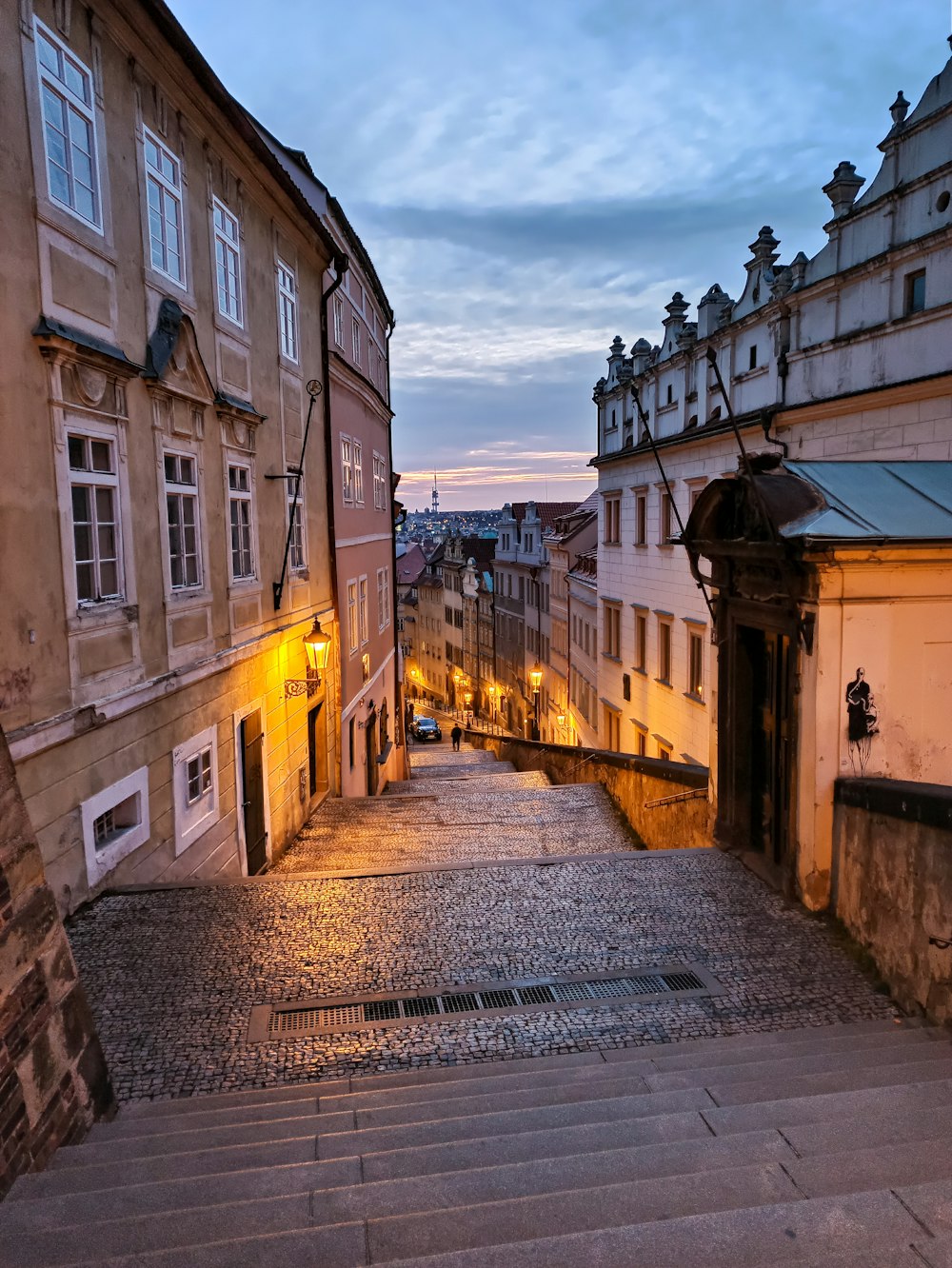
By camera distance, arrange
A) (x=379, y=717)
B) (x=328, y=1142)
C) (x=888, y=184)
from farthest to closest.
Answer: (x=379, y=717)
(x=888, y=184)
(x=328, y=1142)

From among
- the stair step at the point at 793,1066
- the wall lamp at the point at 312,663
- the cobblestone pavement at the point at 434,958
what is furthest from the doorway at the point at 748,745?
the wall lamp at the point at 312,663

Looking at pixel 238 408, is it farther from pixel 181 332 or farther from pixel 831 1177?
pixel 831 1177

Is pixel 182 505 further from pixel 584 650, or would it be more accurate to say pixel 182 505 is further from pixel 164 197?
pixel 584 650

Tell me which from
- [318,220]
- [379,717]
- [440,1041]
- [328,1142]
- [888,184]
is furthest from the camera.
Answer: [379,717]

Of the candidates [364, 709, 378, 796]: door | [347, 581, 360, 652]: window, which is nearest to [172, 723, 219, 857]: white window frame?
[347, 581, 360, 652]: window

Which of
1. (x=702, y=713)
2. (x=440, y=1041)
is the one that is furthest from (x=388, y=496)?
(x=440, y=1041)

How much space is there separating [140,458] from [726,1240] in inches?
297

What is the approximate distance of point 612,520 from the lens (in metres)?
25.8

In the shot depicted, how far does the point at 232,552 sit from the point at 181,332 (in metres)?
2.76

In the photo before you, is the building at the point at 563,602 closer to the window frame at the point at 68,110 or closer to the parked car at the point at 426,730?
the parked car at the point at 426,730

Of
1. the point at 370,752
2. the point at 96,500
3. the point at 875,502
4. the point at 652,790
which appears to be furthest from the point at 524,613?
the point at 96,500

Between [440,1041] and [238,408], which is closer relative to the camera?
[440,1041]

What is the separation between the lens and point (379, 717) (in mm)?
22703

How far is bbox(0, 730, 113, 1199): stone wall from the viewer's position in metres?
3.55
